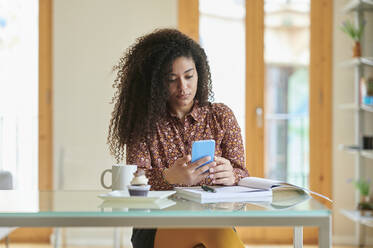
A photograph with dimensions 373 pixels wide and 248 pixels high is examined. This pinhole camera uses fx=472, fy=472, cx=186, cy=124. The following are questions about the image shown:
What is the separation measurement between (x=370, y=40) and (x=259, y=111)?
1026 millimetres

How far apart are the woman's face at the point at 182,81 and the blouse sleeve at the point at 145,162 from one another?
22 cm

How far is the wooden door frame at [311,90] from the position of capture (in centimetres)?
373

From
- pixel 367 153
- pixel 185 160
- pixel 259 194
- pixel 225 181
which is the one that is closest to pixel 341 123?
pixel 367 153

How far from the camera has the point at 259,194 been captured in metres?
1.31

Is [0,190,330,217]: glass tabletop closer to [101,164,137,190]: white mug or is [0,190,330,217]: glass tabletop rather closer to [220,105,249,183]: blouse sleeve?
[101,164,137,190]: white mug

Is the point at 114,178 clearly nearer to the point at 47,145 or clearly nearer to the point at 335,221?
the point at 47,145

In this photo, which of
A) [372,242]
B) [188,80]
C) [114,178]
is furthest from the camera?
[372,242]

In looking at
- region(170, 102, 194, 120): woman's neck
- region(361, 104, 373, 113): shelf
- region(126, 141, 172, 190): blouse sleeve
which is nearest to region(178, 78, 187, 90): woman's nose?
region(170, 102, 194, 120): woman's neck

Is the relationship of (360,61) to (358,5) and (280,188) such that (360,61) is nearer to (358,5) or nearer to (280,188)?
(358,5)

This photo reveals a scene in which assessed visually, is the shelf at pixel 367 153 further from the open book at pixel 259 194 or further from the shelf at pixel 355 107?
the open book at pixel 259 194

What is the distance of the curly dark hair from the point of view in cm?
183

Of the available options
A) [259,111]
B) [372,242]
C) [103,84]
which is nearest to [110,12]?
[103,84]

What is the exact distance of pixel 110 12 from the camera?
12.3 feet

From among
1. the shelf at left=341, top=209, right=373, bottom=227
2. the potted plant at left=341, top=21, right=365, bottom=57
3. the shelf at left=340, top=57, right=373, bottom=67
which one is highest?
the potted plant at left=341, top=21, right=365, bottom=57
